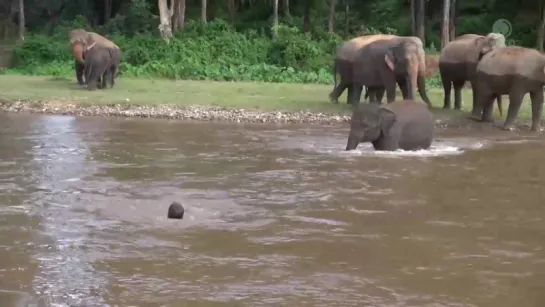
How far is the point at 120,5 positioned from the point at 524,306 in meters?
48.3

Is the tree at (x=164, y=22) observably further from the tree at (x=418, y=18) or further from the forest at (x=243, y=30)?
the tree at (x=418, y=18)

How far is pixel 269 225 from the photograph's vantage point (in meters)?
9.06

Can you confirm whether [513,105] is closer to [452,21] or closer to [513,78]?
[513,78]

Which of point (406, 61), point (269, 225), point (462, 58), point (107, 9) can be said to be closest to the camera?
point (269, 225)

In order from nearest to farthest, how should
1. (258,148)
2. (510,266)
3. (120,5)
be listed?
(510,266), (258,148), (120,5)

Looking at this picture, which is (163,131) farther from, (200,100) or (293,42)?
(293,42)

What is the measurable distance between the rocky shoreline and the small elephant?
10.6 feet

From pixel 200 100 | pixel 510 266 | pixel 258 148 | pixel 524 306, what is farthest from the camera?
pixel 200 100

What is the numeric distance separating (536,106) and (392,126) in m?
5.08

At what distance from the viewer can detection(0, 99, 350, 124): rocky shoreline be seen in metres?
19.8

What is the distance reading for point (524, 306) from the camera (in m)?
6.53

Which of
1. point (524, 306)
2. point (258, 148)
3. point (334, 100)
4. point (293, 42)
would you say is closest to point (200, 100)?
point (334, 100)

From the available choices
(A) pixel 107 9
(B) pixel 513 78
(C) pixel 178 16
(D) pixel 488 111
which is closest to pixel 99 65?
(D) pixel 488 111

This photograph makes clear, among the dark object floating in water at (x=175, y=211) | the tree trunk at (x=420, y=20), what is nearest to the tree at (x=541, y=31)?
the tree trunk at (x=420, y=20)
